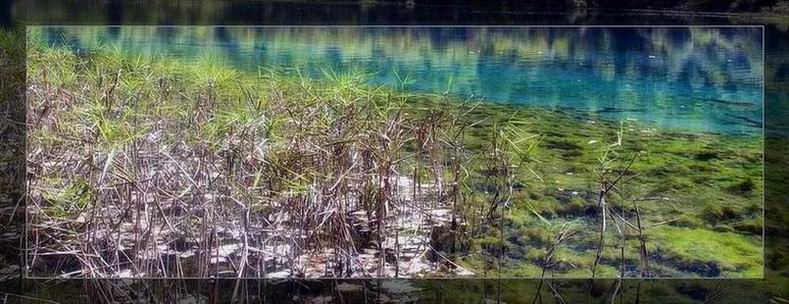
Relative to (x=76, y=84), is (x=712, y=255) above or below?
below

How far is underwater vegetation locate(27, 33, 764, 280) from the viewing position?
9.30 ft

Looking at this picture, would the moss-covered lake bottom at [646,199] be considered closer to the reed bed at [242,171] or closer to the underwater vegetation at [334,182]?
the underwater vegetation at [334,182]

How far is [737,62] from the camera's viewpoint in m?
2.73

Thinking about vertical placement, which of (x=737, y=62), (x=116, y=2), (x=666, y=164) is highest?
(x=116, y=2)

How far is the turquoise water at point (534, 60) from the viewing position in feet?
8.96

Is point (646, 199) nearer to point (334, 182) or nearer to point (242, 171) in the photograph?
point (334, 182)

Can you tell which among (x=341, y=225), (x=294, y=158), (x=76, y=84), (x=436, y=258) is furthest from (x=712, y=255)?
(x=76, y=84)

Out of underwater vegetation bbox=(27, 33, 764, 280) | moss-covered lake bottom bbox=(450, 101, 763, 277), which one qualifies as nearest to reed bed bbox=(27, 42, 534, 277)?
underwater vegetation bbox=(27, 33, 764, 280)

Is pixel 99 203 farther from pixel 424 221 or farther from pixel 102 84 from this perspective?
pixel 424 221

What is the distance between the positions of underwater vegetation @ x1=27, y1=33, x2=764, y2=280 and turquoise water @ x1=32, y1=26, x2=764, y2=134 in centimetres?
5

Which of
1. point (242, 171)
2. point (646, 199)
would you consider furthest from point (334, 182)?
point (646, 199)

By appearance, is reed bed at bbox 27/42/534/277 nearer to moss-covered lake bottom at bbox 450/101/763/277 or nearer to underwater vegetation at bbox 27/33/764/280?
underwater vegetation at bbox 27/33/764/280

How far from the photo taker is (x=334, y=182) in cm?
287

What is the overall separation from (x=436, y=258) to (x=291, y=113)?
2.64ft
